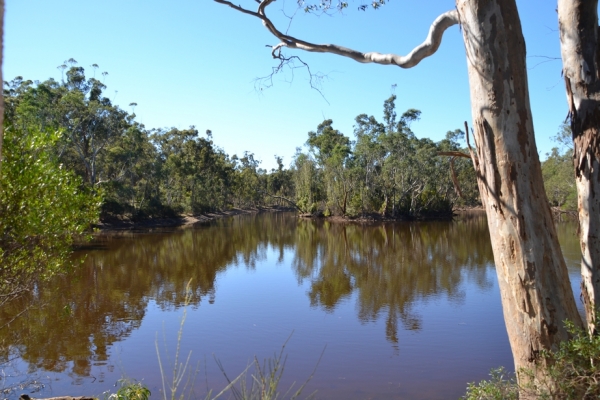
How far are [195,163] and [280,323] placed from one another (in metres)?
33.0

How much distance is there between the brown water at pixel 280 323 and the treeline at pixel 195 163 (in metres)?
10.8

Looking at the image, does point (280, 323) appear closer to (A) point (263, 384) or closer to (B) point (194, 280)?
(B) point (194, 280)

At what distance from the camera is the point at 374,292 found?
34.1ft

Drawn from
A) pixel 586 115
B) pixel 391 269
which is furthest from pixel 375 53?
pixel 391 269

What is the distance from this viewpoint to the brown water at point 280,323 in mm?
5820

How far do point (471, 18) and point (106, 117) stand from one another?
25.3 meters

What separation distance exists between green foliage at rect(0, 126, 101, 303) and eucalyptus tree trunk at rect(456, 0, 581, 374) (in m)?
3.48

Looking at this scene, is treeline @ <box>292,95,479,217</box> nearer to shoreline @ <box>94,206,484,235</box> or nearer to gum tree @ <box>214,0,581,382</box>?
shoreline @ <box>94,206,484,235</box>

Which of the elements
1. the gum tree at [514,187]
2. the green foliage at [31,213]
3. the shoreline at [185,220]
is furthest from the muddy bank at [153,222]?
the gum tree at [514,187]

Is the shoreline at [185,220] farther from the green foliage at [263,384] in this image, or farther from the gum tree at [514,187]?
the gum tree at [514,187]

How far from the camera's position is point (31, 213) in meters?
4.02

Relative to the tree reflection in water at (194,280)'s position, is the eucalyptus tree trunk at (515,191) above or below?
above

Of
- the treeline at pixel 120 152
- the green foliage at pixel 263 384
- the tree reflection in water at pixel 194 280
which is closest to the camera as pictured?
the green foliage at pixel 263 384

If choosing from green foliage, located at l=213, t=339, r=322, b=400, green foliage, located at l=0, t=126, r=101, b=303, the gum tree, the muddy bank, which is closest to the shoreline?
the muddy bank
